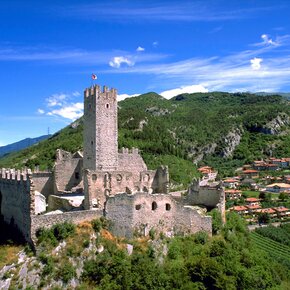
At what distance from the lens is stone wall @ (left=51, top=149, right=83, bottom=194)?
43938mm

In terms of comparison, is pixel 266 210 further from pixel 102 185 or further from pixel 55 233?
pixel 55 233

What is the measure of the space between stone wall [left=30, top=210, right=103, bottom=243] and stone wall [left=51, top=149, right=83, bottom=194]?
8422 millimetres

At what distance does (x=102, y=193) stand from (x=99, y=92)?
32.2ft

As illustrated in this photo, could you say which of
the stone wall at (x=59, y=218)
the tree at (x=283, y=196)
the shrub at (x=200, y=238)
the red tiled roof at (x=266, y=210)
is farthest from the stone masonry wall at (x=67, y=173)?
the tree at (x=283, y=196)

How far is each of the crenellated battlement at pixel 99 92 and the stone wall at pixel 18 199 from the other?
34.4ft

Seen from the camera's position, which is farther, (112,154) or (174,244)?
(112,154)

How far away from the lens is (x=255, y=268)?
129 ft

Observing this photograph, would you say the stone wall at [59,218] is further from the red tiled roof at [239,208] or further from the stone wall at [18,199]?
the red tiled roof at [239,208]

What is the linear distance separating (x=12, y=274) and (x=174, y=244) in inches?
510

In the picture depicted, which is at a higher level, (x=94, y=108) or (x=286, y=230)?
(x=94, y=108)

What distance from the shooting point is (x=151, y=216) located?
37.0 meters

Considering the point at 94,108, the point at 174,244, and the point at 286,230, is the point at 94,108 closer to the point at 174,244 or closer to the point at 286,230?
the point at 174,244

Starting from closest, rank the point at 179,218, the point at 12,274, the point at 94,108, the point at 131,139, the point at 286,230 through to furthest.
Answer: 1. the point at 12,274
2. the point at 179,218
3. the point at 94,108
4. the point at 286,230
5. the point at 131,139

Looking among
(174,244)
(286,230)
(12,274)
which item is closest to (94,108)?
(174,244)
